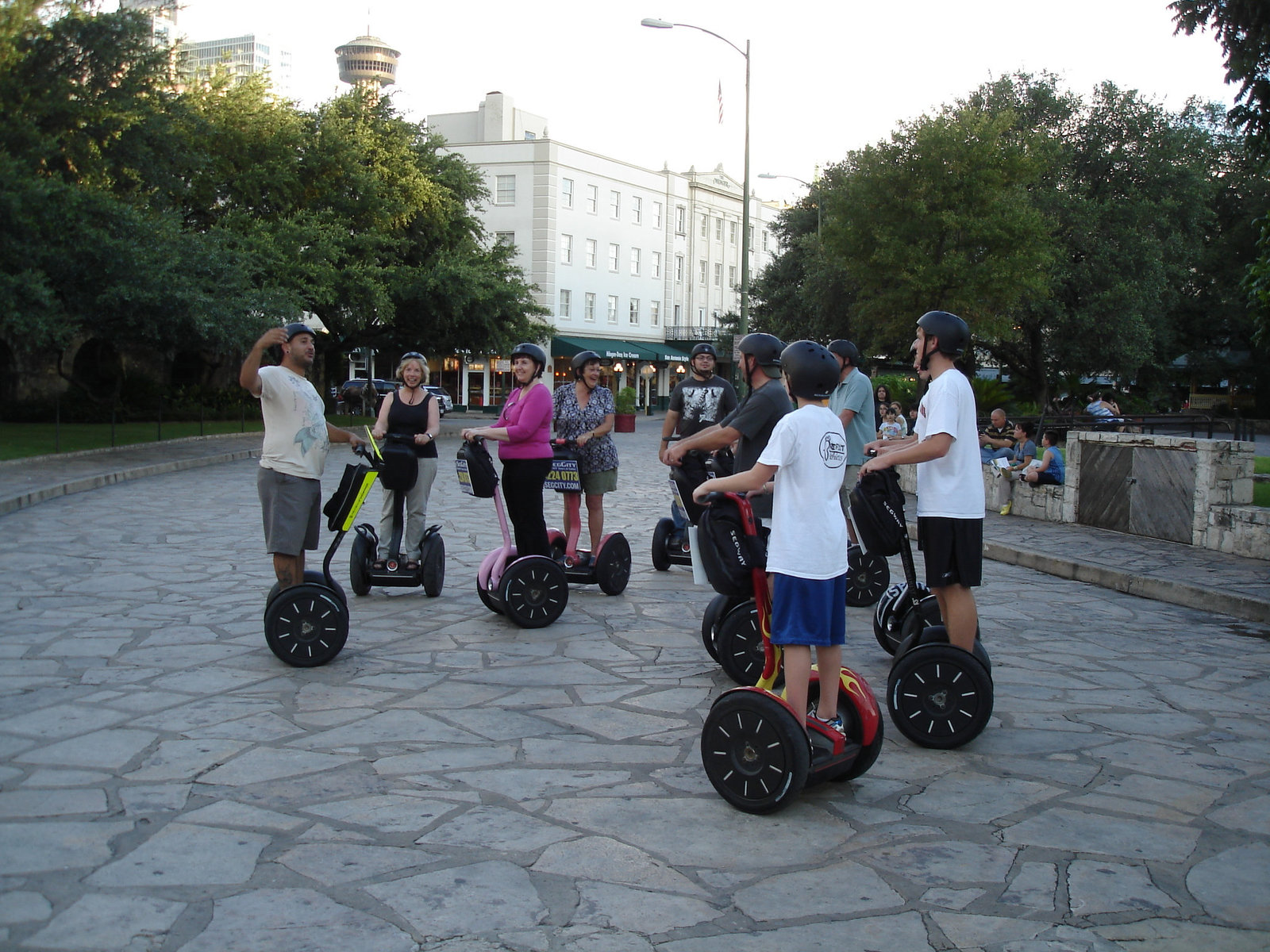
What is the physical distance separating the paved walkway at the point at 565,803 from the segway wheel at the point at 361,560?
24.6 inches

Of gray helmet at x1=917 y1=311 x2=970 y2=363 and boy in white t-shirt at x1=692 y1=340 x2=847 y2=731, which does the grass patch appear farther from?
boy in white t-shirt at x1=692 y1=340 x2=847 y2=731

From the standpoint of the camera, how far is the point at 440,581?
28.4ft

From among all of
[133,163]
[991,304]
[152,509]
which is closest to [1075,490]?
[152,509]

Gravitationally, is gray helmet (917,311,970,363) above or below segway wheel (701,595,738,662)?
above

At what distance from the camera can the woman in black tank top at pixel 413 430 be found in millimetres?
8430

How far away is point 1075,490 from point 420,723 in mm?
10330

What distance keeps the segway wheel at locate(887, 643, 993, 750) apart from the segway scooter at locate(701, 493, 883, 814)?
604 mm

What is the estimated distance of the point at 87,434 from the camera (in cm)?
2583

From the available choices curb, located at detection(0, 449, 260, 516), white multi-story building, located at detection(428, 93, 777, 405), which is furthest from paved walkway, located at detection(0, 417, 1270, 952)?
white multi-story building, located at detection(428, 93, 777, 405)

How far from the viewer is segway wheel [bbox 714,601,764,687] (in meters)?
5.97

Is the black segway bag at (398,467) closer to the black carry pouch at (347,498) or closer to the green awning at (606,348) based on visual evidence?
the black carry pouch at (347,498)

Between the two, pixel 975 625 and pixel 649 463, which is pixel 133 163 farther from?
pixel 975 625

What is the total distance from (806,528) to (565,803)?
4.58ft

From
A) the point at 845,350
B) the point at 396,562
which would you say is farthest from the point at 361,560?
the point at 845,350
